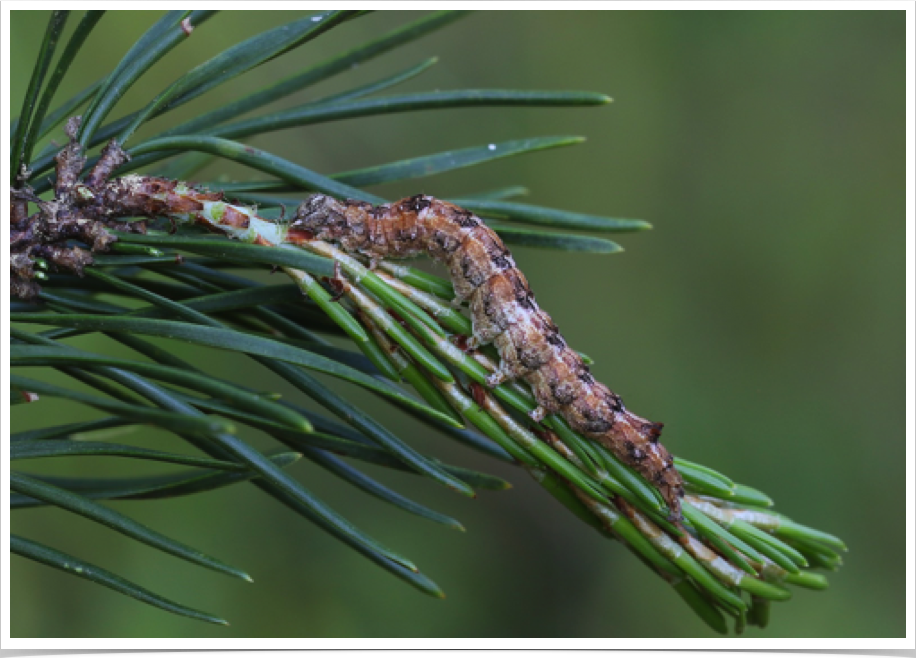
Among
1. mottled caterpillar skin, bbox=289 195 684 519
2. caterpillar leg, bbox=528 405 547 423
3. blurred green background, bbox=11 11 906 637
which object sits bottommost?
caterpillar leg, bbox=528 405 547 423

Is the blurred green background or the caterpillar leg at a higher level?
the blurred green background

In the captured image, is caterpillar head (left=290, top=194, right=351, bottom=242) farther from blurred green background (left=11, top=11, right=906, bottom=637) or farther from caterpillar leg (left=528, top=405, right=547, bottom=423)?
blurred green background (left=11, top=11, right=906, bottom=637)

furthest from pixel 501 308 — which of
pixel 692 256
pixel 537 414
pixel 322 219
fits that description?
pixel 692 256

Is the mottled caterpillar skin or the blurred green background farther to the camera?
the blurred green background

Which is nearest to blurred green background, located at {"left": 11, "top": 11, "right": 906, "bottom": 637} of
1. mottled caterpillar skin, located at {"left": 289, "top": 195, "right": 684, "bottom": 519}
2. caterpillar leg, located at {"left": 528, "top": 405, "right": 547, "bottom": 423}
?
mottled caterpillar skin, located at {"left": 289, "top": 195, "right": 684, "bottom": 519}

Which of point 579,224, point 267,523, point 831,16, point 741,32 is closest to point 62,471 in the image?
point 267,523

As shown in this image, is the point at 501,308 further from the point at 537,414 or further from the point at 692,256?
the point at 692,256
